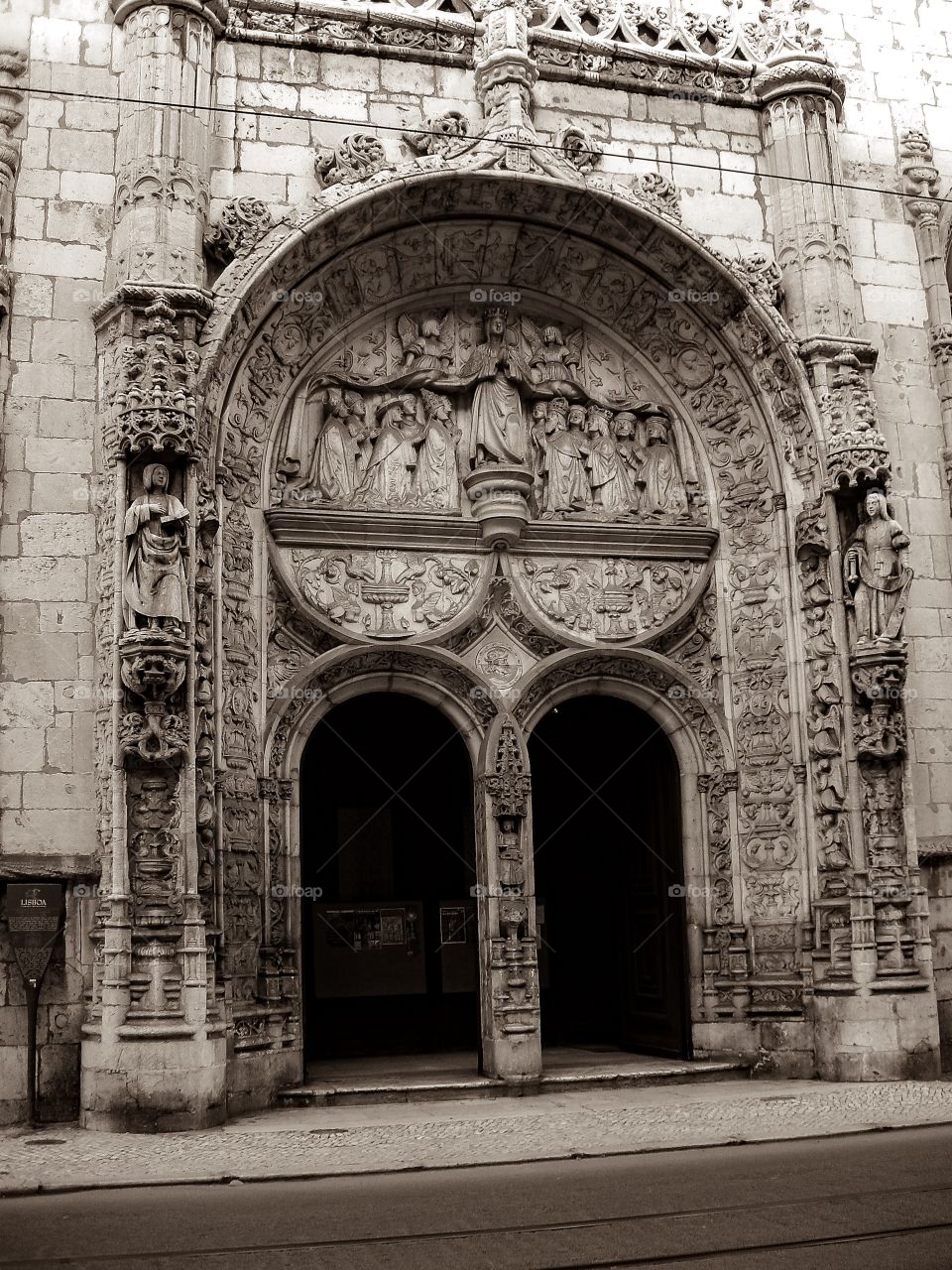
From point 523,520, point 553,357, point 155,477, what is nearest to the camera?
point 155,477

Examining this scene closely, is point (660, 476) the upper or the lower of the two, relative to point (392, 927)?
upper

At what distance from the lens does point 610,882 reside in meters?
16.0

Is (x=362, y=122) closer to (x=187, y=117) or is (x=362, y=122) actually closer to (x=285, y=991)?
(x=187, y=117)

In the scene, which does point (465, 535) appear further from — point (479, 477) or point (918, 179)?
point (918, 179)

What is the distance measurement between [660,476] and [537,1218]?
9.04 metres

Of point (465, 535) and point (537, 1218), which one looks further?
point (465, 535)

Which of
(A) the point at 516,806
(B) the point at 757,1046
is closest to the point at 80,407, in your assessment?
(A) the point at 516,806

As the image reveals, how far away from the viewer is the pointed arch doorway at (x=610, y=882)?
48.3 feet

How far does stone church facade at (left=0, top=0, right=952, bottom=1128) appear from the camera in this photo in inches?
485

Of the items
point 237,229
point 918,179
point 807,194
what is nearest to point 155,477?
point 237,229

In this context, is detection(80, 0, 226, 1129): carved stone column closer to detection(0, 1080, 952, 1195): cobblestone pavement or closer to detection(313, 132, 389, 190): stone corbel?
detection(0, 1080, 952, 1195): cobblestone pavement

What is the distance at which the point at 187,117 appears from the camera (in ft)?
44.2

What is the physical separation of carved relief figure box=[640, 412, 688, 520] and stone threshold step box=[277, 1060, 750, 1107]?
18.0 ft

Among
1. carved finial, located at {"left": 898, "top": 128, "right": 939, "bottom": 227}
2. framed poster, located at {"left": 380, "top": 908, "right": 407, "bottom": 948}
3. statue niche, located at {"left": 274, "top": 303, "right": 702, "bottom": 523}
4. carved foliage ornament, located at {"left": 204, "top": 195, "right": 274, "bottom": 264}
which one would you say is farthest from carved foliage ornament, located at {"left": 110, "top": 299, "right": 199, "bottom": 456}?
carved finial, located at {"left": 898, "top": 128, "right": 939, "bottom": 227}
